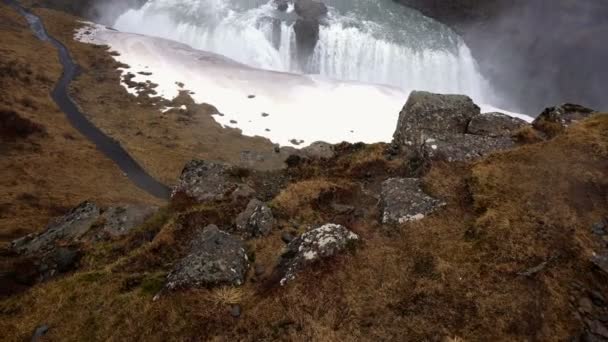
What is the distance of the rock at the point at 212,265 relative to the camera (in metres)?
10.1

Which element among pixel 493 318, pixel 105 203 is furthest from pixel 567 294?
pixel 105 203

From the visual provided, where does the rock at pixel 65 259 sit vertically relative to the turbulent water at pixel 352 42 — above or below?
below

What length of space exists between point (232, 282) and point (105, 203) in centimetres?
Result: 2409

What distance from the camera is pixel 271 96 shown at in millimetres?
58250

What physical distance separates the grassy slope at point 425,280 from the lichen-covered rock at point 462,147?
0.79 m

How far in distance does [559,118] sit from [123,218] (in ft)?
65.2


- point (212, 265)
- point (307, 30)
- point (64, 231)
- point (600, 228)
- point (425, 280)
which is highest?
point (307, 30)

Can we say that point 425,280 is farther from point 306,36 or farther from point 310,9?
point 310,9

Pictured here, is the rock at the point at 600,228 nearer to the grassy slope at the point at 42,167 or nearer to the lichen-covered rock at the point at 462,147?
the lichen-covered rock at the point at 462,147

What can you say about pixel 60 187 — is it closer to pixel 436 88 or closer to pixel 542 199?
pixel 542 199

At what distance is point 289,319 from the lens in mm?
8602

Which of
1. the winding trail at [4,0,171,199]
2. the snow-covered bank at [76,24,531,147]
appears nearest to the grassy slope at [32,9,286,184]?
the winding trail at [4,0,171,199]

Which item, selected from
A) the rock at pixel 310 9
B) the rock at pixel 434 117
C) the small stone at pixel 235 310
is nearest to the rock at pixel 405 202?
the rock at pixel 434 117

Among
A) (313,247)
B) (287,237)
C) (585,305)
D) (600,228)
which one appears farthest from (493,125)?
(313,247)
